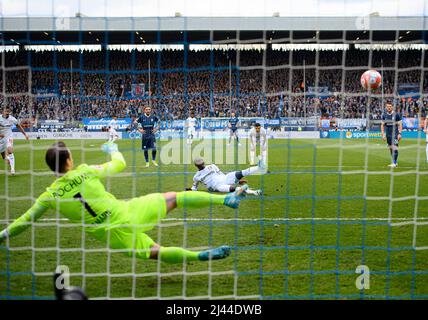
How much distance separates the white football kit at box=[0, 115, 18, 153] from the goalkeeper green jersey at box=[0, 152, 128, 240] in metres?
9.84

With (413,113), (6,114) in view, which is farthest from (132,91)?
(413,113)

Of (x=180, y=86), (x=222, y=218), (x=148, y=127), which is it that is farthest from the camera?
(x=180, y=86)

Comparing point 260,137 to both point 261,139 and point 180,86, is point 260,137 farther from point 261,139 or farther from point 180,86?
point 180,86

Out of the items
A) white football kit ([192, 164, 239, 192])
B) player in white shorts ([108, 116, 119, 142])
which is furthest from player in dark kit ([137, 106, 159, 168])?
white football kit ([192, 164, 239, 192])

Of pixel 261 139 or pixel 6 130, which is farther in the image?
pixel 261 139

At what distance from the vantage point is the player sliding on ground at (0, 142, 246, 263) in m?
4.98

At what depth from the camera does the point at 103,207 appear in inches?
198

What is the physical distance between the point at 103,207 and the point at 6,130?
34.3 ft

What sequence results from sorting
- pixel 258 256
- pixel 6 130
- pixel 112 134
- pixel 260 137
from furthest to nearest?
pixel 260 137, pixel 6 130, pixel 112 134, pixel 258 256

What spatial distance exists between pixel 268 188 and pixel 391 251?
5.41 meters

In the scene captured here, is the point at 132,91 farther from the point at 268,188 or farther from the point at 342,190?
the point at 342,190

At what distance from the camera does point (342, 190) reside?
11477 mm

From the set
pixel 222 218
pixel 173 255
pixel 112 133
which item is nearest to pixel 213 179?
pixel 222 218

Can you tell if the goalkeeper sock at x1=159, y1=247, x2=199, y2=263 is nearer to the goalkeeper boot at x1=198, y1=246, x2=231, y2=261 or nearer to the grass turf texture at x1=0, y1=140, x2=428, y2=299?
the goalkeeper boot at x1=198, y1=246, x2=231, y2=261
